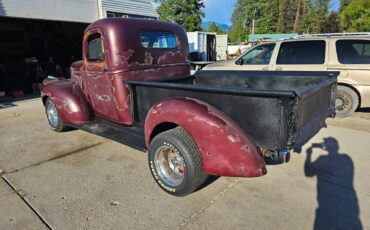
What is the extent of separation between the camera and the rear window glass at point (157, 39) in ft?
13.0

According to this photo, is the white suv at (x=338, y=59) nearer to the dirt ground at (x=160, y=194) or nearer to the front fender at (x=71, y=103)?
the dirt ground at (x=160, y=194)

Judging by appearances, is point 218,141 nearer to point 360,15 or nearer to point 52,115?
point 52,115

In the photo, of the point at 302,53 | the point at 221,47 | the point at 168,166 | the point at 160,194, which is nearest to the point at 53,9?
the point at 302,53

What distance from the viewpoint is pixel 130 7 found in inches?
455

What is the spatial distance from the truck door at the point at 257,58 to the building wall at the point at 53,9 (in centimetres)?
690

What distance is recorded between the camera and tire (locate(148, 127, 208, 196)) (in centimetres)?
257

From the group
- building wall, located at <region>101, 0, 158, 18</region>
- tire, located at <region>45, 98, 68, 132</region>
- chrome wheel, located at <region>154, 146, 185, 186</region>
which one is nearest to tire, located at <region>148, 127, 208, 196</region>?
chrome wheel, located at <region>154, 146, 185, 186</region>

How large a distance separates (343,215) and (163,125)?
2.06 metres

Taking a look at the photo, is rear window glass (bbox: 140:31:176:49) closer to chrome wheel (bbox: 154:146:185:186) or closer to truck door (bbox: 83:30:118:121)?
truck door (bbox: 83:30:118:121)

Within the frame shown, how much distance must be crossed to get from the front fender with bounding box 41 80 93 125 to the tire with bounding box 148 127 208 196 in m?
1.93

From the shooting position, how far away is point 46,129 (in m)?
5.41

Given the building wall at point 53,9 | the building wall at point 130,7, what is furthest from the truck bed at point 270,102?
the building wall at point 130,7

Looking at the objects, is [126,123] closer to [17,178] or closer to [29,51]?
[17,178]

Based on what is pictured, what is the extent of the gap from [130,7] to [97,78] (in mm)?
8755
